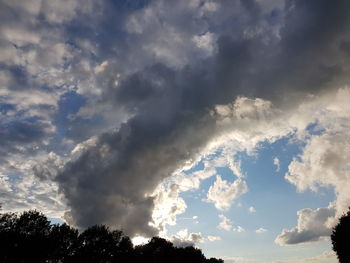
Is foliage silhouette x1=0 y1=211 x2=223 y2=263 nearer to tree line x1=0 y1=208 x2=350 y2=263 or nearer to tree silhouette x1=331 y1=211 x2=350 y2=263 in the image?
tree line x1=0 y1=208 x2=350 y2=263

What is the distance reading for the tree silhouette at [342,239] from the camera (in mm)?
62688

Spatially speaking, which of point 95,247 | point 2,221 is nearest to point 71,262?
point 95,247

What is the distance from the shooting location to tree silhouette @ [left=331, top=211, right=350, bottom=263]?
62.7 m

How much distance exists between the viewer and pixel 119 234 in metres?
98.9

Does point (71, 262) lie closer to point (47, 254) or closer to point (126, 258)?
Result: point (47, 254)

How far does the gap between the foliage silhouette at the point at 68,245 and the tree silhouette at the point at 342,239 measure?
6621 cm

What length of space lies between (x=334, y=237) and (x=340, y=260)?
521cm

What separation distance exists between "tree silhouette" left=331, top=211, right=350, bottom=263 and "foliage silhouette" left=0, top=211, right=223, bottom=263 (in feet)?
217

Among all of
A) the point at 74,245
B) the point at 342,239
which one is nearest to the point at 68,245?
the point at 74,245

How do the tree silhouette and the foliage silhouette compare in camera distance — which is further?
the foliage silhouette

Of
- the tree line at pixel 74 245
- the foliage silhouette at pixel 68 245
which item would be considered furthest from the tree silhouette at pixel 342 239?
the foliage silhouette at pixel 68 245

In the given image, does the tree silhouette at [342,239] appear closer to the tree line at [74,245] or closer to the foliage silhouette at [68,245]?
the tree line at [74,245]

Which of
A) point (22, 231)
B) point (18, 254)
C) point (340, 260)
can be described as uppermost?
point (22, 231)

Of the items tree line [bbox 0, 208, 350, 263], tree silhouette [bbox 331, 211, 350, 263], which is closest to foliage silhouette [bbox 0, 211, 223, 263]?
tree line [bbox 0, 208, 350, 263]
